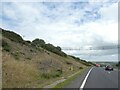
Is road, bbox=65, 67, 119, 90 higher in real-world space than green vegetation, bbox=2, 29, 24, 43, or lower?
lower

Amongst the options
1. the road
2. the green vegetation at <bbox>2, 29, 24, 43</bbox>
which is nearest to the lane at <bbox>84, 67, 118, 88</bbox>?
the road

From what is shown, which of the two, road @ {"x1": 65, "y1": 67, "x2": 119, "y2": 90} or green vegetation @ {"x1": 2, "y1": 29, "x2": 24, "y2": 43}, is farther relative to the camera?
green vegetation @ {"x1": 2, "y1": 29, "x2": 24, "y2": 43}

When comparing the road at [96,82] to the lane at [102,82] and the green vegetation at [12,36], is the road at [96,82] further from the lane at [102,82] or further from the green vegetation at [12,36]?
the green vegetation at [12,36]

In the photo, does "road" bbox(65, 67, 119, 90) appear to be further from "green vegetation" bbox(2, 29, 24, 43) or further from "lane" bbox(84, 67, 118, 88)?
"green vegetation" bbox(2, 29, 24, 43)

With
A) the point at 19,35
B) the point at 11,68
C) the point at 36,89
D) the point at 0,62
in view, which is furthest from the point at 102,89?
the point at 19,35

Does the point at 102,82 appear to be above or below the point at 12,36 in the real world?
below

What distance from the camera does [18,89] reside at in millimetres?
15906

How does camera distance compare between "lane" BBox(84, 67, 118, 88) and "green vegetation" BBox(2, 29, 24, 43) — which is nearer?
"lane" BBox(84, 67, 118, 88)

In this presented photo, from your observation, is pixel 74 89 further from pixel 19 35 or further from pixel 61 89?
pixel 19 35

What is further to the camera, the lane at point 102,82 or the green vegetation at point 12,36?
the green vegetation at point 12,36

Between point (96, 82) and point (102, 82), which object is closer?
point (102, 82)

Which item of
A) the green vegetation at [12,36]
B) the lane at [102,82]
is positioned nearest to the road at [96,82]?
the lane at [102,82]

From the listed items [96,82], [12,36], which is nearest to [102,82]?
[96,82]

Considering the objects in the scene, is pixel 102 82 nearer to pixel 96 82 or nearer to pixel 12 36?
pixel 96 82
